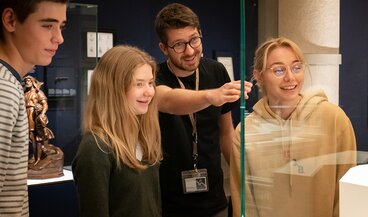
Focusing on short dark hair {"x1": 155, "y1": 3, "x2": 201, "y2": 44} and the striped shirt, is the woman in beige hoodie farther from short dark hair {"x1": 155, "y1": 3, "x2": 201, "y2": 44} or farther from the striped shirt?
short dark hair {"x1": 155, "y1": 3, "x2": 201, "y2": 44}

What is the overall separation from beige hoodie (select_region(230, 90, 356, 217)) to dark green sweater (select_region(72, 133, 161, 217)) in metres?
0.67

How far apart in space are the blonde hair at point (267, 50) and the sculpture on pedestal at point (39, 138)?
2.21 metres

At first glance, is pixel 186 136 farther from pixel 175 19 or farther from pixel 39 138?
pixel 39 138

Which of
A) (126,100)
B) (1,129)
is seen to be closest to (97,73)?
(126,100)

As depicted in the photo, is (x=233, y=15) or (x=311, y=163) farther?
(x=233, y=15)

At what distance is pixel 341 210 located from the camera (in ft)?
3.22

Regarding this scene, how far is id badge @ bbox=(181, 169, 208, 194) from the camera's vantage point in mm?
2113

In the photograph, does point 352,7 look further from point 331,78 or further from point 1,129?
point 1,129

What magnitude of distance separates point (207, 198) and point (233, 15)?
10.4 ft

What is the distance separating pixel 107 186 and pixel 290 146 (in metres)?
0.74

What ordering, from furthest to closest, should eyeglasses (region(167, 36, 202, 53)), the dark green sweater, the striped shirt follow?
eyeglasses (region(167, 36, 202, 53)) → the dark green sweater → the striped shirt

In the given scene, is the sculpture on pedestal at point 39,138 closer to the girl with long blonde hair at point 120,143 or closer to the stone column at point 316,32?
the girl with long blonde hair at point 120,143

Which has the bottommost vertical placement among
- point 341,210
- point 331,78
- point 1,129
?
point 341,210

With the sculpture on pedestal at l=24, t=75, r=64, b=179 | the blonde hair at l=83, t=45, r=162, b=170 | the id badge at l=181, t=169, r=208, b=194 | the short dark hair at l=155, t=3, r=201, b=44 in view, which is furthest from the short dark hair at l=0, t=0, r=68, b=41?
the sculpture on pedestal at l=24, t=75, r=64, b=179
